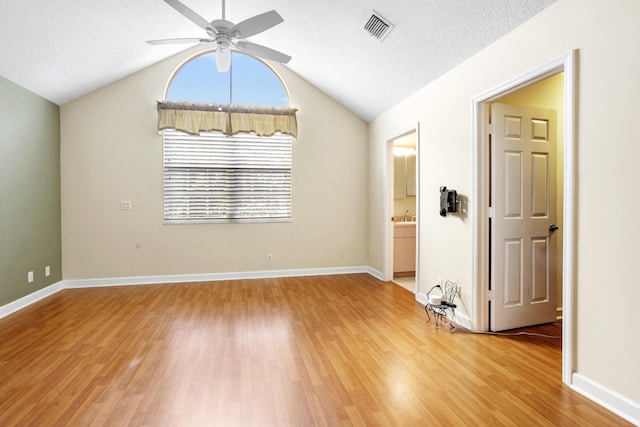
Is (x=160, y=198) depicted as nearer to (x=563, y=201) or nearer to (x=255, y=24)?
(x=255, y=24)

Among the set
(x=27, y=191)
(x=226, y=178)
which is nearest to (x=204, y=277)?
(x=226, y=178)

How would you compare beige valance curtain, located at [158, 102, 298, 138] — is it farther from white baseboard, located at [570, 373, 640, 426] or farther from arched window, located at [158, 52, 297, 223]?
white baseboard, located at [570, 373, 640, 426]

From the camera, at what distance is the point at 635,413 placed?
66.1 inches

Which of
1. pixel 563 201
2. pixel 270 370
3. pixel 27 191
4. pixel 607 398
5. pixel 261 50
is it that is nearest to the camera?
pixel 607 398

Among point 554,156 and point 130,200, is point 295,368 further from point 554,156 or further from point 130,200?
point 130,200

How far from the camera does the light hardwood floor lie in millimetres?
1755

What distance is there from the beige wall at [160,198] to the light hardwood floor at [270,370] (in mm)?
1225

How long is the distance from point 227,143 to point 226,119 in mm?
377

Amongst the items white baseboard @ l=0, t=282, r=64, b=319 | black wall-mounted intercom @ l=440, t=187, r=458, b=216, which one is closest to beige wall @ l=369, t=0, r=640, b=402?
black wall-mounted intercom @ l=440, t=187, r=458, b=216

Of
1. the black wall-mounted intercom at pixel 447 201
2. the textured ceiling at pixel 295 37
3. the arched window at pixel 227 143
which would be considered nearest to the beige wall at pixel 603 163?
the textured ceiling at pixel 295 37

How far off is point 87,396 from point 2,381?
0.71 metres

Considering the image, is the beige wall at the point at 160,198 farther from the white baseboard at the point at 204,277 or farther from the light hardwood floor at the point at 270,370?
the light hardwood floor at the point at 270,370

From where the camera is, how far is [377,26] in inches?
124

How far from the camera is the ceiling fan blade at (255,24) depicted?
2.55 meters
